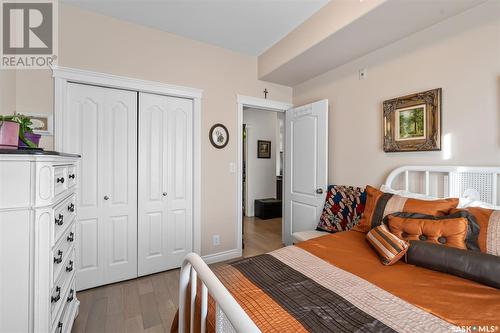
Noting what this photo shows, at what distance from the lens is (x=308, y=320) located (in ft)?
2.88

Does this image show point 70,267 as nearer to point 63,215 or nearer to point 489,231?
point 63,215

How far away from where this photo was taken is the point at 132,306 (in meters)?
2.03

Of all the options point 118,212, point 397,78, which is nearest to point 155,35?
point 118,212

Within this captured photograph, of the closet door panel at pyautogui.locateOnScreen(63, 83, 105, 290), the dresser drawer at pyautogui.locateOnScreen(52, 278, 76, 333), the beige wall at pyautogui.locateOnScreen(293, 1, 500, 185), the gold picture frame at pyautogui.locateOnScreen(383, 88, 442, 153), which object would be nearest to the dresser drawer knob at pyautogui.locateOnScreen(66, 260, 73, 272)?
the dresser drawer at pyautogui.locateOnScreen(52, 278, 76, 333)

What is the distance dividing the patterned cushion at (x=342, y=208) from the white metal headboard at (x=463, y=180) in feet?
1.53

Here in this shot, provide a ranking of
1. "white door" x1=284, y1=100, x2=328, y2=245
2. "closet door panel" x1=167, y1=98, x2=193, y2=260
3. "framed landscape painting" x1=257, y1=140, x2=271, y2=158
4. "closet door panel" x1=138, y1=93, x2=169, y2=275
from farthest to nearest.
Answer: "framed landscape painting" x1=257, y1=140, x2=271, y2=158
"white door" x1=284, y1=100, x2=328, y2=245
"closet door panel" x1=167, y1=98, x2=193, y2=260
"closet door panel" x1=138, y1=93, x2=169, y2=275

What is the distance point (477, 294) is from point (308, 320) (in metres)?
0.82

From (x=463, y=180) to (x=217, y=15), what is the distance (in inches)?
104

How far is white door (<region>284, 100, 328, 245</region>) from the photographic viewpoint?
2834mm

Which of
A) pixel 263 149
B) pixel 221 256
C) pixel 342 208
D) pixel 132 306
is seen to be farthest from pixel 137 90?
pixel 263 149

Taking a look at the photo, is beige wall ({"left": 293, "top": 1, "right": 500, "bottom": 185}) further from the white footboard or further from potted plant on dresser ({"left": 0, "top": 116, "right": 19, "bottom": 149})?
potted plant on dresser ({"left": 0, "top": 116, "right": 19, "bottom": 149})

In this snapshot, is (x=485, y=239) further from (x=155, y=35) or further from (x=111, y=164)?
(x=155, y=35)

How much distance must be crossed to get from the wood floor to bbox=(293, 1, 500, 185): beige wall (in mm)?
2269

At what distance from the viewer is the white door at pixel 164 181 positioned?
2549 mm
